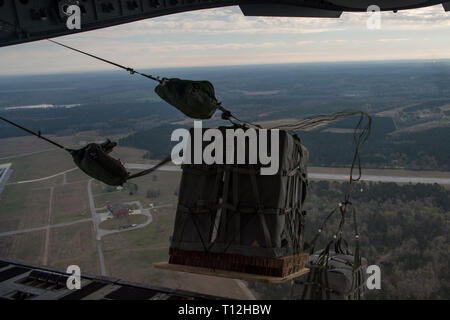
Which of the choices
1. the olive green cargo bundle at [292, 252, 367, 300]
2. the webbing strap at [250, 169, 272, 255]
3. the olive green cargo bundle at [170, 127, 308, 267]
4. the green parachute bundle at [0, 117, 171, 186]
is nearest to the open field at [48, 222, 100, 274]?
the olive green cargo bundle at [292, 252, 367, 300]

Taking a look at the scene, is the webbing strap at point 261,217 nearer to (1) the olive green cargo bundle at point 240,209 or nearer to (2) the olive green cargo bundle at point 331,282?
(1) the olive green cargo bundle at point 240,209

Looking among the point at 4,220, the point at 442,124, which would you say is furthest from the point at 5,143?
the point at 442,124

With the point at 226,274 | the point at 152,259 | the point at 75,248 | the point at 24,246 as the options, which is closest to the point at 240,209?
the point at 226,274

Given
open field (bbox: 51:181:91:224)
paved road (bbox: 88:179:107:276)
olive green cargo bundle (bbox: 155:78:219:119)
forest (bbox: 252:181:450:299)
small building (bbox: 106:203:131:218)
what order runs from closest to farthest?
olive green cargo bundle (bbox: 155:78:219:119)
forest (bbox: 252:181:450:299)
paved road (bbox: 88:179:107:276)
small building (bbox: 106:203:131:218)
open field (bbox: 51:181:91:224)

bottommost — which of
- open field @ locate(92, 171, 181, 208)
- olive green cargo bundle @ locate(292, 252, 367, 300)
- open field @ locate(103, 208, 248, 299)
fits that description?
open field @ locate(103, 208, 248, 299)

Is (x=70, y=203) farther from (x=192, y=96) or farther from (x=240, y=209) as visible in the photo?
(x=192, y=96)

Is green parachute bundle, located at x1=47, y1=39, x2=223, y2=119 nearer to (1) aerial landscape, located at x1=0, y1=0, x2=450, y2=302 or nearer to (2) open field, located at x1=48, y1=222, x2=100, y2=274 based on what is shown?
(1) aerial landscape, located at x1=0, y1=0, x2=450, y2=302

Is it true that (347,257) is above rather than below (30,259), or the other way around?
above

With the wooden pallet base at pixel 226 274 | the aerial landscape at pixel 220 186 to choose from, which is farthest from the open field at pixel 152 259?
the wooden pallet base at pixel 226 274

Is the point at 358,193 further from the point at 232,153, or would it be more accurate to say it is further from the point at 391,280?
the point at 232,153
